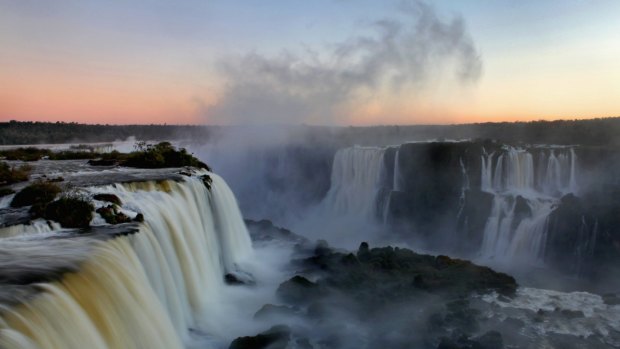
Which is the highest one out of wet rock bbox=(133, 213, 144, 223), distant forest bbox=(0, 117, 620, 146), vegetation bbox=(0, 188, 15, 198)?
distant forest bbox=(0, 117, 620, 146)

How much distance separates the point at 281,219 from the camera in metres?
40.6

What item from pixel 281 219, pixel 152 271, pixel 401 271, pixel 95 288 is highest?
pixel 95 288

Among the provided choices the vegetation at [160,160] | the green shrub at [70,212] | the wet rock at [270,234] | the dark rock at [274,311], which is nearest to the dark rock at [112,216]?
the green shrub at [70,212]

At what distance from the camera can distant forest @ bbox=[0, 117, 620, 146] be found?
51406 mm

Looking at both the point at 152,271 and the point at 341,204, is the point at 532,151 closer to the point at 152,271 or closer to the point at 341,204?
the point at 341,204

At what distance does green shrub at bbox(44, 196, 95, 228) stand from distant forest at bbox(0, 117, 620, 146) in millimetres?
39748

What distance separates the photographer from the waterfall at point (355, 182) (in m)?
36.2

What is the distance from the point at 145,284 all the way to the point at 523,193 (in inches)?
1038

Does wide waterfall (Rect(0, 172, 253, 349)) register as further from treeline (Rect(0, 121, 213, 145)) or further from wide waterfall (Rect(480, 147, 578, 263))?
treeline (Rect(0, 121, 213, 145))

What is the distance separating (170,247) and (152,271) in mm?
1815

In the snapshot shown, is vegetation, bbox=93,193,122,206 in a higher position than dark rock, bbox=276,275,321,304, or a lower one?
higher

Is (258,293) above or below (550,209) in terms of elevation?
below

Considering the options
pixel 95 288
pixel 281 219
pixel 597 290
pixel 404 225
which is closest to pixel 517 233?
pixel 597 290

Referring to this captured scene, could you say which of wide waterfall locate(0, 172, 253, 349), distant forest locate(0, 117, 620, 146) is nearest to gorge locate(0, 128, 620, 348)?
wide waterfall locate(0, 172, 253, 349)
